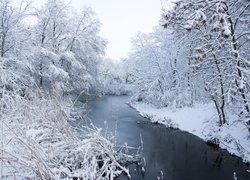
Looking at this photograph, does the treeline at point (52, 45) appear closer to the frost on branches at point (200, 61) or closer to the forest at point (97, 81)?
the forest at point (97, 81)

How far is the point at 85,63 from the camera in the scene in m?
27.3

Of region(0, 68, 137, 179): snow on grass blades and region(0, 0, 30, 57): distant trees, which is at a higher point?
region(0, 0, 30, 57): distant trees

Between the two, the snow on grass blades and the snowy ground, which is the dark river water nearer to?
the snowy ground

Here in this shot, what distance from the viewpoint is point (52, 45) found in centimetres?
2328

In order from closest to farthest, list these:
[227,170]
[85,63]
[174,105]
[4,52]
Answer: [227,170], [4,52], [174,105], [85,63]

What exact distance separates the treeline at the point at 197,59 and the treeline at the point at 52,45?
4.57 metres

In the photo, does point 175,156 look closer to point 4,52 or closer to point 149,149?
point 149,149

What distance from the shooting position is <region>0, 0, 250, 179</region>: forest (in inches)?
271

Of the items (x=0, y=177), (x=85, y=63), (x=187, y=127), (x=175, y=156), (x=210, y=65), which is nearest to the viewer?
(x=0, y=177)

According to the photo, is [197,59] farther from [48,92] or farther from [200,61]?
[48,92]

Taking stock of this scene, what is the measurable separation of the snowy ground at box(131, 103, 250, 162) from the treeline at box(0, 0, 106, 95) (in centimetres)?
758

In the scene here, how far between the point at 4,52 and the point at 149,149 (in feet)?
34.7

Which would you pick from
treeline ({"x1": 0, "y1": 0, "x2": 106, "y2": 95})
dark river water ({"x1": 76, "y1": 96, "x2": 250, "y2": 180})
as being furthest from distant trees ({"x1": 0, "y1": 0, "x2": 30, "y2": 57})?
dark river water ({"x1": 76, "y1": 96, "x2": 250, "y2": 180})

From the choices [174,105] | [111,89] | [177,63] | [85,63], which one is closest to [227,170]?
[174,105]
